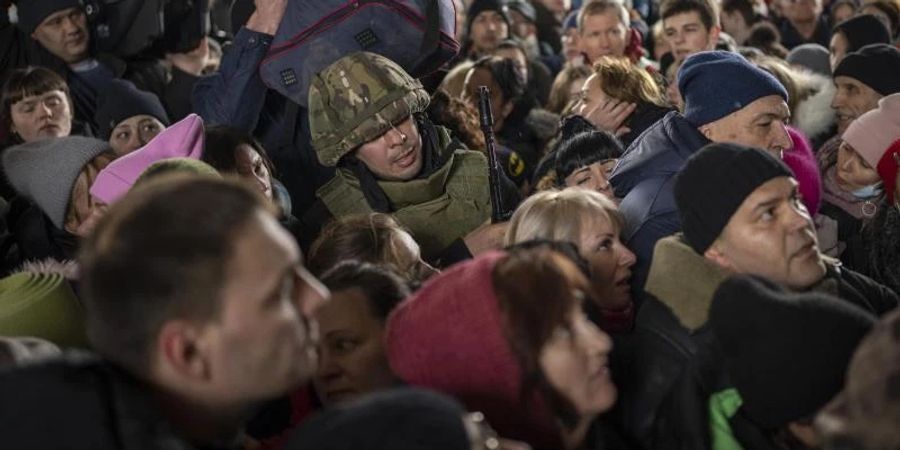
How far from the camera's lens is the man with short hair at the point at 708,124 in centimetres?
371

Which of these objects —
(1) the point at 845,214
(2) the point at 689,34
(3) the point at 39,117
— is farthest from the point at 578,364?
(2) the point at 689,34

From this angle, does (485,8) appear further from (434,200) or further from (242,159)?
(242,159)

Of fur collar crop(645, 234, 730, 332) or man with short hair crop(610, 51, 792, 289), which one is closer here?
fur collar crop(645, 234, 730, 332)

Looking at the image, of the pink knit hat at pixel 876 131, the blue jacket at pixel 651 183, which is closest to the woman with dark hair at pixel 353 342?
the blue jacket at pixel 651 183

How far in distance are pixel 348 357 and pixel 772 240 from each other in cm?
101

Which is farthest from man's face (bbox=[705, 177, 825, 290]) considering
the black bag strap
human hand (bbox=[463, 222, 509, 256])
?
the black bag strap

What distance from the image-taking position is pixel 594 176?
4238 millimetres

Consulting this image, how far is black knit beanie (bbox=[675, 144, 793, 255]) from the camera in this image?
277cm

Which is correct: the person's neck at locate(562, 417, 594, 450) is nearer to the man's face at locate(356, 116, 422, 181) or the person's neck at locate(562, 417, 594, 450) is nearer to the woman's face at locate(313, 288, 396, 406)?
the woman's face at locate(313, 288, 396, 406)

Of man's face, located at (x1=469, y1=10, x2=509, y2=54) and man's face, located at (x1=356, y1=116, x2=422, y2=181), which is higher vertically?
man's face, located at (x1=356, y1=116, x2=422, y2=181)

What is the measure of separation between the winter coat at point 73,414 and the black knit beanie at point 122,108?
149 inches

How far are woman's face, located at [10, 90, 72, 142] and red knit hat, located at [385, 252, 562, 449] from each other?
357 centimetres

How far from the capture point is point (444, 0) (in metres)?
4.29

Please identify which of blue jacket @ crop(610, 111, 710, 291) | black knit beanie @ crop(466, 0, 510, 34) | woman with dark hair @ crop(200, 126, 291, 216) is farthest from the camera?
black knit beanie @ crop(466, 0, 510, 34)
